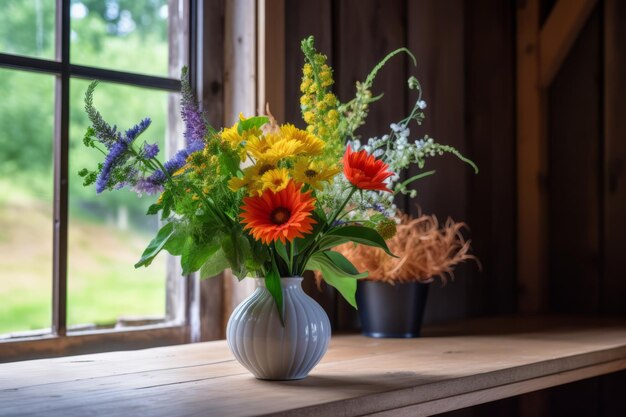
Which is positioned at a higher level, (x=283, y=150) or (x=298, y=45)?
(x=298, y=45)

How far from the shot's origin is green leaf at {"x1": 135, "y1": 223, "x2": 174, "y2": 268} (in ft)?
3.68

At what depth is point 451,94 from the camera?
2.16 meters

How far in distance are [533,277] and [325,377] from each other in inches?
50.5

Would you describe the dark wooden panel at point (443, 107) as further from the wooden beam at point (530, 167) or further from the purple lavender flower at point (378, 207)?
the purple lavender flower at point (378, 207)

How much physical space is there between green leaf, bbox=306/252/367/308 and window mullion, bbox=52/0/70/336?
0.56 metres

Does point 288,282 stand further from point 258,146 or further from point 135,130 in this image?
point 135,130

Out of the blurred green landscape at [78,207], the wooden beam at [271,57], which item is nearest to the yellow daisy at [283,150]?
the wooden beam at [271,57]

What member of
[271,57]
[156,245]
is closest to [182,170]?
[156,245]

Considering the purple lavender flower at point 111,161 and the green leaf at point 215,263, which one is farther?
the green leaf at point 215,263

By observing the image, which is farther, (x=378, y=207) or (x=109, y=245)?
(x=109, y=245)

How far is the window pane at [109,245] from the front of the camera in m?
6.75

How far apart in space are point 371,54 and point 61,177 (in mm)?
824

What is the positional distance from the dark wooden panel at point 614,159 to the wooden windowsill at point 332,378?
545mm

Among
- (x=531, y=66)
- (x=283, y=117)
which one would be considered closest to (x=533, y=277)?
(x=531, y=66)
